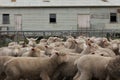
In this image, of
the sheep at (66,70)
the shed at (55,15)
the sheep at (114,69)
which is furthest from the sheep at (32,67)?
the shed at (55,15)

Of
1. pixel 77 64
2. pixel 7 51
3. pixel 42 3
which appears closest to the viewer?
pixel 77 64

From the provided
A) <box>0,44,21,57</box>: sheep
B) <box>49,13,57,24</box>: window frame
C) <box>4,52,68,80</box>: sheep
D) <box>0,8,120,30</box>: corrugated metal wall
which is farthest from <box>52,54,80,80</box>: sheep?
<box>49,13,57,24</box>: window frame

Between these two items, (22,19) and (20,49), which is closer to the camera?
(20,49)

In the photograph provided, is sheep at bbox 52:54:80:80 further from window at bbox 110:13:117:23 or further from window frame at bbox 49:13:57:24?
window at bbox 110:13:117:23

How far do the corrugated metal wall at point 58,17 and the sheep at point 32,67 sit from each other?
106 ft

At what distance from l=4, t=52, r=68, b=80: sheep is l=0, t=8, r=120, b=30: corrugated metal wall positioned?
32193 millimetres

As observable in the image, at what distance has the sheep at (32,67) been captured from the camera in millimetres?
11703

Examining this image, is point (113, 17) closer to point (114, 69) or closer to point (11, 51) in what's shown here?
point (11, 51)

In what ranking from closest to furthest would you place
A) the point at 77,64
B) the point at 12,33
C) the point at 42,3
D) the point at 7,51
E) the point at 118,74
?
the point at 118,74 → the point at 77,64 → the point at 7,51 → the point at 12,33 → the point at 42,3

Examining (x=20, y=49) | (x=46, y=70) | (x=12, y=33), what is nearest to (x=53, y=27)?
(x=12, y=33)

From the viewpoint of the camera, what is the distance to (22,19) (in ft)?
147

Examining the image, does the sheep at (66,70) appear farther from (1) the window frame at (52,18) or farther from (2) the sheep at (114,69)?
(1) the window frame at (52,18)

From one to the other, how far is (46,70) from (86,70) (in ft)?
4.97

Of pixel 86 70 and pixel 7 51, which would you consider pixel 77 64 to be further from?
pixel 7 51
